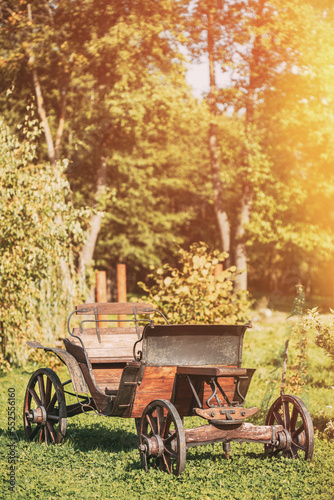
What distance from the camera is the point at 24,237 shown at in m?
11.9

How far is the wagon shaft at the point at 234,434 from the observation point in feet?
18.5

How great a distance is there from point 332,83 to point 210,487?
1768 centimetres

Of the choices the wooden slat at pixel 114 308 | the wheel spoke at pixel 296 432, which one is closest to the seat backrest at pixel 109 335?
the wooden slat at pixel 114 308

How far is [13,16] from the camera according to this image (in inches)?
826

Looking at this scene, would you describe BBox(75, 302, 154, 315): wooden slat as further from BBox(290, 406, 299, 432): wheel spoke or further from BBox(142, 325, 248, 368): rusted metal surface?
BBox(290, 406, 299, 432): wheel spoke

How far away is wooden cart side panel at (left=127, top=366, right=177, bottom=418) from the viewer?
606 centimetres

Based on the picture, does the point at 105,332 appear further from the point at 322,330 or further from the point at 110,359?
the point at 322,330

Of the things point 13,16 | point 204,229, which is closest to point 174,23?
point 13,16

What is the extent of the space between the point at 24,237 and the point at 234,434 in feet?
23.2

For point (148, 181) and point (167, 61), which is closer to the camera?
point (167, 61)

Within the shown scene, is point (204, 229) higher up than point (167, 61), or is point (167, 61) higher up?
point (167, 61)

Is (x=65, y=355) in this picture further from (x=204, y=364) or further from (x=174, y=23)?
(x=174, y=23)

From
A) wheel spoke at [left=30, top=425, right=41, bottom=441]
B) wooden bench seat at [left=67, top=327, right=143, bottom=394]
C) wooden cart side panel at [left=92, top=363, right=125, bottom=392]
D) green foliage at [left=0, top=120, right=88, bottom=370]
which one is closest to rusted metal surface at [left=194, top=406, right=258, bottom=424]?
wooden bench seat at [left=67, top=327, right=143, bottom=394]

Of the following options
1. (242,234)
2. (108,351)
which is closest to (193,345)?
(108,351)
